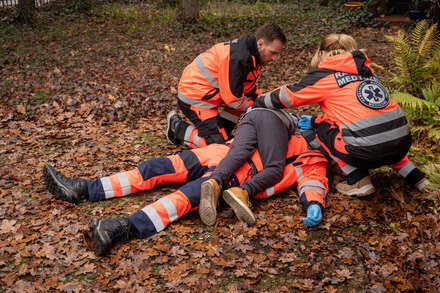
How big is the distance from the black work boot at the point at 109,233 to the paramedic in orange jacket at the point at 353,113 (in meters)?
2.08

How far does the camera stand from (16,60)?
8.79m

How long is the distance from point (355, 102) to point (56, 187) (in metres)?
3.32

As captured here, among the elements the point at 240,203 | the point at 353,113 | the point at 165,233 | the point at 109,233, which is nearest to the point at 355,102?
the point at 353,113

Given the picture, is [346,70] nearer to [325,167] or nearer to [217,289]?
[325,167]

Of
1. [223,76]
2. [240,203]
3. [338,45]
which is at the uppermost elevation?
[338,45]

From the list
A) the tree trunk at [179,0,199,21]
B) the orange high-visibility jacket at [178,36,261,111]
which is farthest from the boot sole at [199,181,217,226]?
the tree trunk at [179,0,199,21]

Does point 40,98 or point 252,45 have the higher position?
point 252,45

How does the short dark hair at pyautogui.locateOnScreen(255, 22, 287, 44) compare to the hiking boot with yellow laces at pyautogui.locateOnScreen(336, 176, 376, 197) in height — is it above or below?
above

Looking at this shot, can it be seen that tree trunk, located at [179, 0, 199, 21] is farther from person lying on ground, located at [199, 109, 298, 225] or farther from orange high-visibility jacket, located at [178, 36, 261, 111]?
person lying on ground, located at [199, 109, 298, 225]

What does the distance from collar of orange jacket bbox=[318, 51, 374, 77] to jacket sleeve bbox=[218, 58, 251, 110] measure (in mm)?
1337

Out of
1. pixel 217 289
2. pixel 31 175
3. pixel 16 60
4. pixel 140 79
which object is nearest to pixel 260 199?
pixel 217 289

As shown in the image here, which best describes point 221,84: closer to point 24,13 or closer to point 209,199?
point 209,199

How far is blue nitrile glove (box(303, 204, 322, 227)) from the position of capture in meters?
3.28

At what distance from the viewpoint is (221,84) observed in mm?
4586
